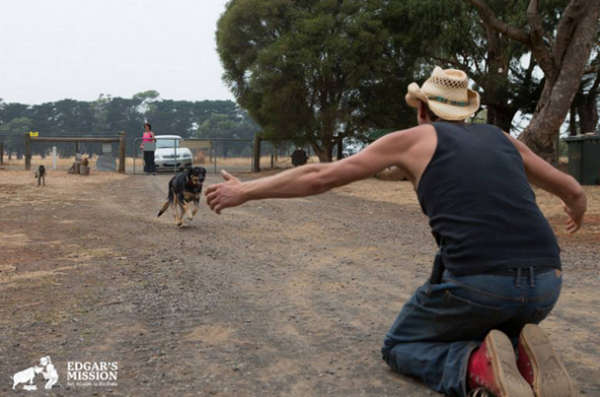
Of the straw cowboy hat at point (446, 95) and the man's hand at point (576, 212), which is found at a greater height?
the straw cowboy hat at point (446, 95)

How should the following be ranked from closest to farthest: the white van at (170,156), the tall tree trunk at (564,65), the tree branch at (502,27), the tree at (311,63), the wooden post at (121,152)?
the tall tree trunk at (564,65)
the tree branch at (502,27)
the tree at (311,63)
the wooden post at (121,152)
the white van at (170,156)

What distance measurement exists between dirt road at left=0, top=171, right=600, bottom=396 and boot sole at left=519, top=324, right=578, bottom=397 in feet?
2.07

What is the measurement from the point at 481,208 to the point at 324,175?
842 millimetres

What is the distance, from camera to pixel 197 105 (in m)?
112

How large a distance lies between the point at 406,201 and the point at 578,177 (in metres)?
8.24

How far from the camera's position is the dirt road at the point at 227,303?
3678mm

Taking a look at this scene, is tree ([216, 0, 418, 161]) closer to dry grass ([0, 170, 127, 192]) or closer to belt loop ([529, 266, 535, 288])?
dry grass ([0, 170, 127, 192])

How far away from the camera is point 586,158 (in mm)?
21797

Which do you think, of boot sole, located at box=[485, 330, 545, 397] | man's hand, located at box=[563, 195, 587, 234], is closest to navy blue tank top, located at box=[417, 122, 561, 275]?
boot sole, located at box=[485, 330, 545, 397]

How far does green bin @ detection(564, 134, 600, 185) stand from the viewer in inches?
846

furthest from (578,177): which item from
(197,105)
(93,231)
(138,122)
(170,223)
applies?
(197,105)

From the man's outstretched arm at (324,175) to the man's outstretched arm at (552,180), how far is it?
0.74m

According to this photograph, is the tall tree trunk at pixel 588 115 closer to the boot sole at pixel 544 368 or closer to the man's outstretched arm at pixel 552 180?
the man's outstretched arm at pixel 552 180

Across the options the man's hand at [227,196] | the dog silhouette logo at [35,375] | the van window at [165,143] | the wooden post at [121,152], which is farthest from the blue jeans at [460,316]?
the van window at [165,143]
